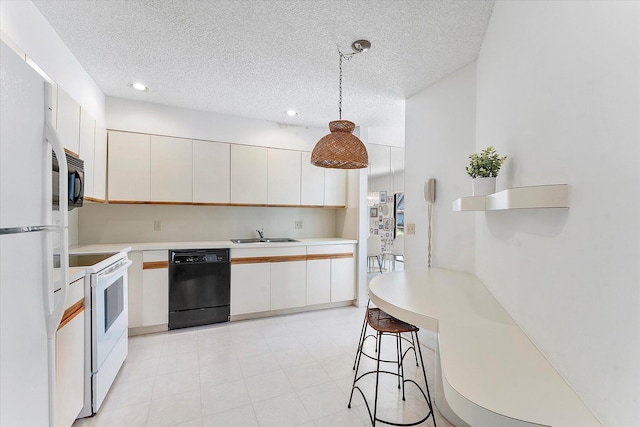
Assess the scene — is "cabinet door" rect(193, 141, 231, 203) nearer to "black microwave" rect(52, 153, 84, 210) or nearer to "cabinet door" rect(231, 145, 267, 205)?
"cabinet door" rect(231, 145, 267, 205)

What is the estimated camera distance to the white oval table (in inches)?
25.3

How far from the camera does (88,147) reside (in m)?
2.56

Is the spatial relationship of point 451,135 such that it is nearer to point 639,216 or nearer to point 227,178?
point 639,216

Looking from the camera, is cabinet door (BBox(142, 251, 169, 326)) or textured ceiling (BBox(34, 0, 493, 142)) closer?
textured ceiling (BBox(34, 0, 493, 142))

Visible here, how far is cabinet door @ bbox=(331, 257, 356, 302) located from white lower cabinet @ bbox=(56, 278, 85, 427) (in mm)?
2716

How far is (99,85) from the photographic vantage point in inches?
A: 112

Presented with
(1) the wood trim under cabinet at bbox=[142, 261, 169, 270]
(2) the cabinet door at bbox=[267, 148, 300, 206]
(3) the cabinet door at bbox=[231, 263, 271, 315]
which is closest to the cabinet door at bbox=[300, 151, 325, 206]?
(2) the cabinet door at bbox=[267, 148, 300, 206]

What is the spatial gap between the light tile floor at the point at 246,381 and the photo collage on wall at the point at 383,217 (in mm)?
2132

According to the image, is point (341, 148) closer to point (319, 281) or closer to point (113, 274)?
Answer: point (113, 274)

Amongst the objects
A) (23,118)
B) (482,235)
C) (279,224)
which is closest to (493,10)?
(482,235)

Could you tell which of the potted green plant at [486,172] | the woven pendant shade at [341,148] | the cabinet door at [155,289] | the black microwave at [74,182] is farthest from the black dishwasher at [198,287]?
the potted green plant at [486,172]

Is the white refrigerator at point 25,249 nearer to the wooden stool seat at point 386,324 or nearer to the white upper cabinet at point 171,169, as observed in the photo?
the wooden stool seat at point 386,324

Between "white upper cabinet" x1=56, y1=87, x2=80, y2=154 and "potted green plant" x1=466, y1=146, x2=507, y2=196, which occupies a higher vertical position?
"white upper cabinet" x1=56, y1=87, x2=80, y2=154

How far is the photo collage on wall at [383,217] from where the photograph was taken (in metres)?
4.67
